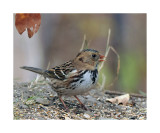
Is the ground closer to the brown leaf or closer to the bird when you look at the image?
the bird

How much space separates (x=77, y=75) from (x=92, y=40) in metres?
6.55

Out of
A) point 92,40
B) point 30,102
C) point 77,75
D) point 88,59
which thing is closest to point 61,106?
point 30,102

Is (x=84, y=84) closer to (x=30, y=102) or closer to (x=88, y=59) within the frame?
(x=88, y=59)

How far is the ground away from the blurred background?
3947 mm

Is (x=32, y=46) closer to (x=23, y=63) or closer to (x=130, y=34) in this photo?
(x=23, y=63)

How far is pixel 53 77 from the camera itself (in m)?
6.17

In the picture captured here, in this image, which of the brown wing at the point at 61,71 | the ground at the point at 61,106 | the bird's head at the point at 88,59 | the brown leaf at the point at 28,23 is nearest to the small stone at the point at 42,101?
the ground at the point at 61,106

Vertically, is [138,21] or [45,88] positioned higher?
[138,21]

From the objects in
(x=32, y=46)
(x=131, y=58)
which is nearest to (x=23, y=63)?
(x=32, y=46)

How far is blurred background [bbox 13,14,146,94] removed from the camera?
1091cm

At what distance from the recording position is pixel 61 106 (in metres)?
6.09

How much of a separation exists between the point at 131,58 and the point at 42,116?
643 centimetres

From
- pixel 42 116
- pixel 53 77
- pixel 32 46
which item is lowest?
pixel 42 116

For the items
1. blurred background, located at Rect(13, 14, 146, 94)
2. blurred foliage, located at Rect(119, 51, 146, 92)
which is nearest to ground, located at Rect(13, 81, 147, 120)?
blurred foliage, located at Rect(119, 51, 146, 92)
